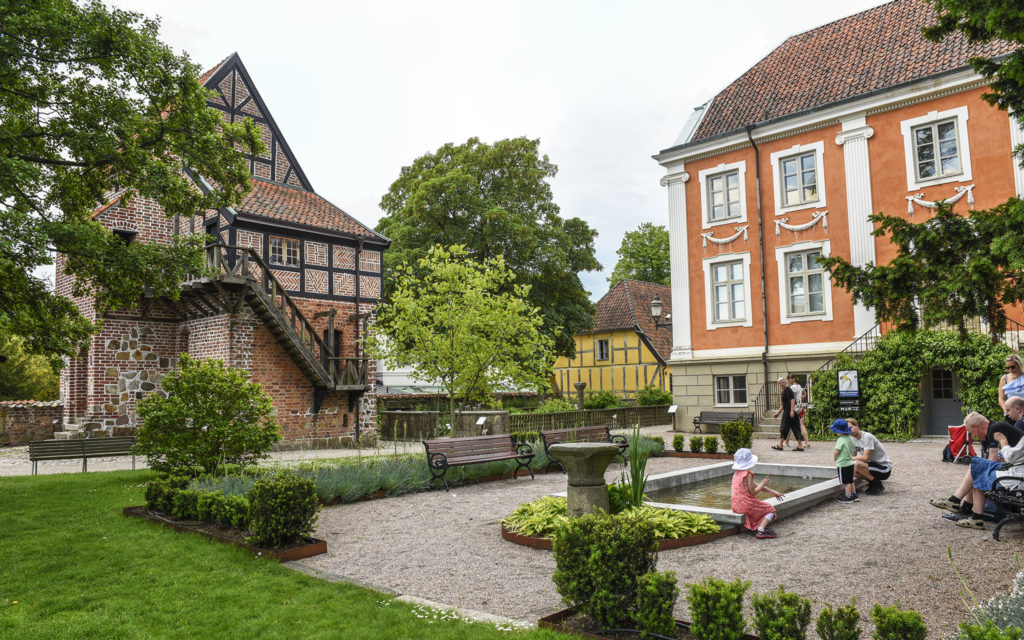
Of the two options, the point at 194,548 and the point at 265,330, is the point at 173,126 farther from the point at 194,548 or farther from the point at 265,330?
the point at 265,330

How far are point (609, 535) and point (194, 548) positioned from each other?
4.71 metres

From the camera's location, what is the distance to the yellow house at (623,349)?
35.4 meters

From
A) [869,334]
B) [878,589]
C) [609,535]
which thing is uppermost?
[869,334]

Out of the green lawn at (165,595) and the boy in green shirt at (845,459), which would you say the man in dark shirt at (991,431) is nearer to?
the boy in green shirt at (845,459)

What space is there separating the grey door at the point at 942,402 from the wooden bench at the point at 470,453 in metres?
11.9

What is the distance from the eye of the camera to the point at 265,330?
62.7ft

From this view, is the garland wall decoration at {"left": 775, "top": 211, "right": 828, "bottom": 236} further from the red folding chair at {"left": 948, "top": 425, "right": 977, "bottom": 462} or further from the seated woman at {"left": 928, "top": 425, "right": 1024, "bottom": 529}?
the seated woman at {"left": 928, "top": 425, "right": 1024, "bottom": 529}

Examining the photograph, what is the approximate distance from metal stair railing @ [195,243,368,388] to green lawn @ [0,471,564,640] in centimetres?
1002

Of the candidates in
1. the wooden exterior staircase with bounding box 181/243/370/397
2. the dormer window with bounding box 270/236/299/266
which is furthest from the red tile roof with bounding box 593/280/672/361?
the dormer window with bounding box 270/236/299/266

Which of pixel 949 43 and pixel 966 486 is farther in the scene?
pixel 949 43

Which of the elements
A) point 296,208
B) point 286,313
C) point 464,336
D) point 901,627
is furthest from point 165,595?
point 296,208

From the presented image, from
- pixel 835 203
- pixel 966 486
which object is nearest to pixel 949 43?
pixel 835 203

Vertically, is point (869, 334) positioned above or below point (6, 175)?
below

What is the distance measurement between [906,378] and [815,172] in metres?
6.70
